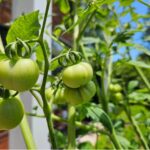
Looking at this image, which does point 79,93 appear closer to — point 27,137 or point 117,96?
point 27,137

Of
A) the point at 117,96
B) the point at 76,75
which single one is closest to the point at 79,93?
the point at 76,75

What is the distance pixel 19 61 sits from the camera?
0.40m

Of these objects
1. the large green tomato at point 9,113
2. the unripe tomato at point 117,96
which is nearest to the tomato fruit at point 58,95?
the large green tomato at point 9,113

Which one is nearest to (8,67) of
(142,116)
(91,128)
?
(91,128)

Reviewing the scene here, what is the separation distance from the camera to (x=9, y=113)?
0.43 metres

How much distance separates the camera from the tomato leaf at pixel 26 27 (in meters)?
0.44

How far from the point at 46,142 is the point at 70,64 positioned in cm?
61

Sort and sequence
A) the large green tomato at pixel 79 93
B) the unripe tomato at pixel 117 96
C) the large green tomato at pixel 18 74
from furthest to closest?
the unripe tomato at pixel 117 96 < the large green tomato at pixel 79 93 < the large green tomato at pixel 18 74

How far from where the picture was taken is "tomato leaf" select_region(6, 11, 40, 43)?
44 cm

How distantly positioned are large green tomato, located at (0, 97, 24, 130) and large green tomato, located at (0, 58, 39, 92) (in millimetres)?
41

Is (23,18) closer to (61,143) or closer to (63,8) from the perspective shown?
(63,8)

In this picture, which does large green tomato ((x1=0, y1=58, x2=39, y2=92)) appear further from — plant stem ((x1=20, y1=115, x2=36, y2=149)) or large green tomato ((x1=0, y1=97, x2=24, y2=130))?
plant stem ((x1=20, y1=115, x2=36, y2=149))

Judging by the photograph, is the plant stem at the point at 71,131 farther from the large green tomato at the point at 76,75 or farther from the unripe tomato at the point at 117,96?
the unripe tomato at the point at 117,96

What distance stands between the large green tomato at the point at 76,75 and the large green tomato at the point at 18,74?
7 cm
